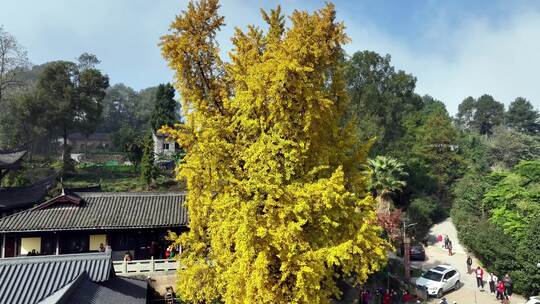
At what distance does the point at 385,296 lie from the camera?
23.5 meters

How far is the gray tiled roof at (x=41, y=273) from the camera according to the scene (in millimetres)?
13234

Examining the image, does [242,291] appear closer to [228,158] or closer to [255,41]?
[228,158]

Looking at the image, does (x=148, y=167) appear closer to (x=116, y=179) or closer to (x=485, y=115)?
(x=116, y=179)

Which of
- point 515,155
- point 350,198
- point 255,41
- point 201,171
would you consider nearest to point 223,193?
point 201,171

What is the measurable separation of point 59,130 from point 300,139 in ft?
189

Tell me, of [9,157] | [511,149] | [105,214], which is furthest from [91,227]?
[511,149]

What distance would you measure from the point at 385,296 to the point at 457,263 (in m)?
13.9

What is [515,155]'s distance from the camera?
60750mm

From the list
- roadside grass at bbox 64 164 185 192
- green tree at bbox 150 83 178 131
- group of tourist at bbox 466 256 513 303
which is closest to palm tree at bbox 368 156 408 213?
group of tourist at bbox 466 256 513 303

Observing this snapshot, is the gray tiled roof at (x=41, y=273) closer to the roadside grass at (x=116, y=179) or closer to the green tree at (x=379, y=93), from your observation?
the roadside grass at (x=116, y=179)

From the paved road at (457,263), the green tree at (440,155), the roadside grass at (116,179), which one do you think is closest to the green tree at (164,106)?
the roadside grass at (116,179)

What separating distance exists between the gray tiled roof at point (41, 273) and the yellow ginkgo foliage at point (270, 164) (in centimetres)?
351

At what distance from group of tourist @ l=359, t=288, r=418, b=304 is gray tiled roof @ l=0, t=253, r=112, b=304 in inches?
543

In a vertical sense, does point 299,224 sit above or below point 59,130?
below
